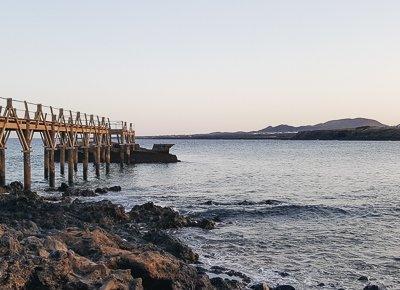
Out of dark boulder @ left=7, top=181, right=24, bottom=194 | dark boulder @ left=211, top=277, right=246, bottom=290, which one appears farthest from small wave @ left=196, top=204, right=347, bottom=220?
dark boulder @ left=211, top=277, right=246, bottom=290

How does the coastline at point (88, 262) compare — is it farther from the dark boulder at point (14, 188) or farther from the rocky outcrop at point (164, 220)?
the dark boulder at point (14, 188)

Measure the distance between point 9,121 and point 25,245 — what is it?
62.2ft

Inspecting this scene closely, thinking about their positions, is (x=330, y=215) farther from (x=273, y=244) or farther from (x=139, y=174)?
(x=139, y=174)

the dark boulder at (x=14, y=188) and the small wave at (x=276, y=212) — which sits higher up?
the dark boulder at (x=14, y=188)

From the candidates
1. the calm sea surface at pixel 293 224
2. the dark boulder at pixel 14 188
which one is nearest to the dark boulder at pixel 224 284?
the calm sea surface at pixel 293 224

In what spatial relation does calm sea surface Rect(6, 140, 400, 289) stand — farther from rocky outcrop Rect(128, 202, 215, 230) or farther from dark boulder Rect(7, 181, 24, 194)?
dark boulder Rect(7, 181, 24, 194)

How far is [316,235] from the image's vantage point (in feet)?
74.1

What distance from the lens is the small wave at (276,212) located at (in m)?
27.4

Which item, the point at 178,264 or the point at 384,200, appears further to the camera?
the point at 384,200

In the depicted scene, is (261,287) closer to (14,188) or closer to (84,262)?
(84,262)

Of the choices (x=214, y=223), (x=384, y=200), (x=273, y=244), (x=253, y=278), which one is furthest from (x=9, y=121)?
(x=384, y=200)

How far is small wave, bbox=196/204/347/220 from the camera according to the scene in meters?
27.4

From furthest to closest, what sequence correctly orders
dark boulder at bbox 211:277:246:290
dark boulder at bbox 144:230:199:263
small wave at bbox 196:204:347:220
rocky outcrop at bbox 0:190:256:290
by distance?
small wave at bbox 196:204:347:220 → dark boulder at bbox 144:230:199:263 → dark boulder at bbox 211:277:246:290 → rocky outcrop at bbox 0:190:256:290

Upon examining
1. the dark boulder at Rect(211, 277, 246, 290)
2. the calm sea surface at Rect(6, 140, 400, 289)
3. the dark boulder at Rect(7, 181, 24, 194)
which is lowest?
the calm sea surface at Rect(6, 140, 400, 289)
